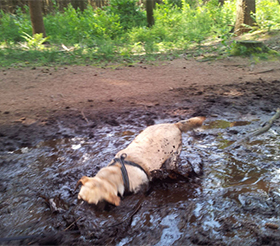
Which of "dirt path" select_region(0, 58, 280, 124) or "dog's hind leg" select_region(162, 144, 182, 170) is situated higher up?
"dirt path" select_region(0, 58, 280, 124)

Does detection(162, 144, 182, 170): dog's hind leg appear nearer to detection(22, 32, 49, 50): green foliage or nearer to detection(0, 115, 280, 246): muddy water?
detection(0, 115, 280, 246): muddy water

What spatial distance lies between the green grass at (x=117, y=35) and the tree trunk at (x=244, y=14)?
41cm

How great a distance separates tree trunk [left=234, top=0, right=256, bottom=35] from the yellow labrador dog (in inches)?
328

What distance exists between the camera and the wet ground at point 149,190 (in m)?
2.32

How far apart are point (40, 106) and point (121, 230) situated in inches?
159

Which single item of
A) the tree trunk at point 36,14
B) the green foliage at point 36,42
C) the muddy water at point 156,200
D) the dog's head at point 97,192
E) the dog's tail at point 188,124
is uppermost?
the tree trunk at point 36,14

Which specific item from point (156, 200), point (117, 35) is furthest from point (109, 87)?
point (117, 35)

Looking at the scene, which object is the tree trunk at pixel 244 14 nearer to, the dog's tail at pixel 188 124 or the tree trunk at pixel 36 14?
the dog's tail at pixel 188 124

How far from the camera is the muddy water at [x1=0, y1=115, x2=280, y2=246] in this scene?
7.54ft

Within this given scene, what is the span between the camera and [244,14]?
32.1 feet

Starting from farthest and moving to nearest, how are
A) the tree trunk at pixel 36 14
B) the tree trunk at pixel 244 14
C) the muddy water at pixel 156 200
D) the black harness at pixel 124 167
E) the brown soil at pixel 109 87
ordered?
the tree trunk at pixel 36 14 → the tree trunk at pixel 244 14 → the brown soil at pixel 109 87 → the black harness at pixel 124 167 → the muddy water at pixel 156 200

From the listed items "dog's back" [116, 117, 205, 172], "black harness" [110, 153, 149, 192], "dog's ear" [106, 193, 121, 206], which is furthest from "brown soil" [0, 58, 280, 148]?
"dog's ear" [106, 193, 121, 206]

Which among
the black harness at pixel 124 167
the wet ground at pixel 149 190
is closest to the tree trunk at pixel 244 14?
the wet ground at pixel 149 190

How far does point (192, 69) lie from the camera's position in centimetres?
816
